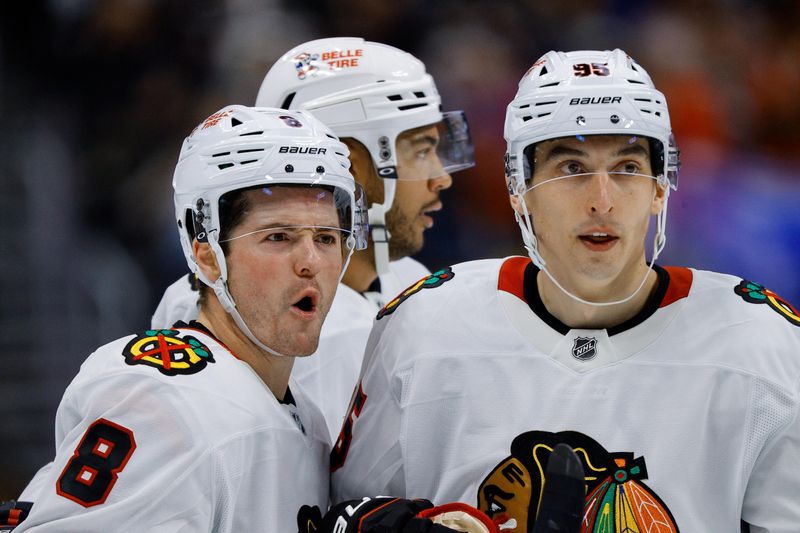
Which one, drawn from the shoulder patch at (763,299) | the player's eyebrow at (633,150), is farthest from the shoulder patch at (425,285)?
the shoulder patch at (763,299)

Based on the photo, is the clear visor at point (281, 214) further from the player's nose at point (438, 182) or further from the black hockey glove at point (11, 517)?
the player's nose at point (438, 182)

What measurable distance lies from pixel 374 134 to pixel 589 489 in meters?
1.42

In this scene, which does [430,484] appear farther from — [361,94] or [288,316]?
[361,94]

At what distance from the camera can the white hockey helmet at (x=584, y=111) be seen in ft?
6.07

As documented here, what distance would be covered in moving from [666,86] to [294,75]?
6.69 ft

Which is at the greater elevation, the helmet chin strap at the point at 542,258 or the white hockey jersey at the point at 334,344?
the helmet chin strap at the point at 542,258

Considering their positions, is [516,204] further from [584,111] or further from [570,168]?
[584,111]

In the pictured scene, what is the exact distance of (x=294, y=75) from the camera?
2.94 m

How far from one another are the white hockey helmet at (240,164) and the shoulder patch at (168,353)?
0.14 metres

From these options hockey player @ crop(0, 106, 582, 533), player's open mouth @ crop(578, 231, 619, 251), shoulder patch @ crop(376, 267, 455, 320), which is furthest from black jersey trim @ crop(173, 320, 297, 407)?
player's open mouth @ crop(578, 231, 619, 251)

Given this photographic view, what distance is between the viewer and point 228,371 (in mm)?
1868

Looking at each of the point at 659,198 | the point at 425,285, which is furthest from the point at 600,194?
the point at 425,285

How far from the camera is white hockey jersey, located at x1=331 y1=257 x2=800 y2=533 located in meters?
1.79

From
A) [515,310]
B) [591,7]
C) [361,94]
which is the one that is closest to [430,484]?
[515,310]
